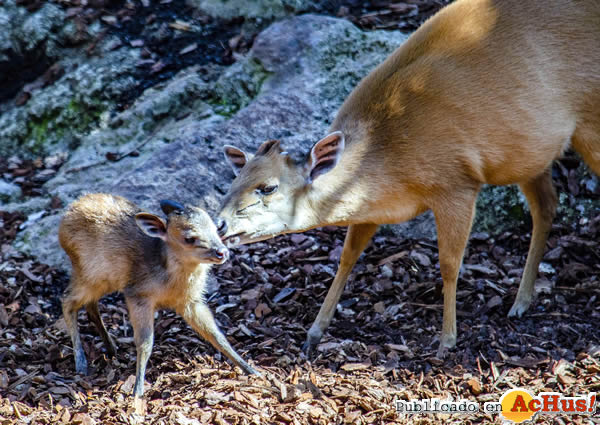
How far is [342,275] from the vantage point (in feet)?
19.8

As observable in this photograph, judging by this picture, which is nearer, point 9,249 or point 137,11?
point 9,249

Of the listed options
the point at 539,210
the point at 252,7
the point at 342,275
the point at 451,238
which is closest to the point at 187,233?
the point at 342,275

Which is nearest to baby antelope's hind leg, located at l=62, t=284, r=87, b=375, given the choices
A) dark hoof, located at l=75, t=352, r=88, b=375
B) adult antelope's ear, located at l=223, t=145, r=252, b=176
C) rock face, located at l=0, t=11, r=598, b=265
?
dark hoof, located at l=75, t=352, r=88, b=375

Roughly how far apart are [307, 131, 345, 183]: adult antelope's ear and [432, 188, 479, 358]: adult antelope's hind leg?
887 millimetres

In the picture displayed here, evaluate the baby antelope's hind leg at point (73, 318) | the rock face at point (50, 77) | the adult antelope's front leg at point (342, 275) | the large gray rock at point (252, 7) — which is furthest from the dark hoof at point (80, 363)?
the large gray rock at point (252, 7)

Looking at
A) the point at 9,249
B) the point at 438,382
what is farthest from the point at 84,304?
the point at 438,382

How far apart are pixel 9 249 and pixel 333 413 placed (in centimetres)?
389

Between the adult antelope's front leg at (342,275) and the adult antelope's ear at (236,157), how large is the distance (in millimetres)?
1118

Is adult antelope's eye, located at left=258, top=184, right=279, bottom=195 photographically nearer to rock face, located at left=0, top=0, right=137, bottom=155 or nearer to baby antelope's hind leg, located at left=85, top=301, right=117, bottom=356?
baby antelope's hind leg, located at left=85, top=301, right=117, bottom=356

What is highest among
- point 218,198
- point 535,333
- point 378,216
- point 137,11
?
point 137,11

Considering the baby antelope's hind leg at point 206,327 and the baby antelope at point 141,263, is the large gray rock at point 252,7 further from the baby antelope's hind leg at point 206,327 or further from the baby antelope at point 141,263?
the baby antelope's hind leg at point 206,327

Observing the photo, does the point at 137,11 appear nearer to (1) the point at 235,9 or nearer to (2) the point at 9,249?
(1) the point at 235,9

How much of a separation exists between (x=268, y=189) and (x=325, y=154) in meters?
0.48

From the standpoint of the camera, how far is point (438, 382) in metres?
5.03
